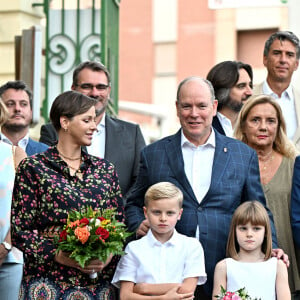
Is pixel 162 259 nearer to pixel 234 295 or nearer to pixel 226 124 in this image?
pixel 234 295

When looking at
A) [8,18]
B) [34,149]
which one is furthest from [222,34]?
[34,149]

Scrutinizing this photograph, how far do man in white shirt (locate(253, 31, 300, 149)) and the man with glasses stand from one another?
1.46m

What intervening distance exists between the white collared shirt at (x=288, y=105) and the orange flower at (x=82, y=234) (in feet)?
9.30

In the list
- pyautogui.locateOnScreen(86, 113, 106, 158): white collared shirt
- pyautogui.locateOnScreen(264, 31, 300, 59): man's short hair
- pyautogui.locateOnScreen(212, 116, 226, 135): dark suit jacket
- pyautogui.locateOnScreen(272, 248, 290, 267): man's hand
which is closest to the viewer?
pyautogui.locateOnScreen(272, 248, 290, 267): man's hand

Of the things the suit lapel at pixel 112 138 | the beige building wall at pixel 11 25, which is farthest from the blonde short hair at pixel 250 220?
the beige building wall at pixel 11 25

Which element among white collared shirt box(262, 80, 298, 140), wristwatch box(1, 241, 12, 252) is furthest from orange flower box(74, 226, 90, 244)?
white collared shirt box(262, 80, 298, 140)

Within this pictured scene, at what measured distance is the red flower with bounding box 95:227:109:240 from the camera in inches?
277

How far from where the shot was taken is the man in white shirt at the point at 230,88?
29.8 ft

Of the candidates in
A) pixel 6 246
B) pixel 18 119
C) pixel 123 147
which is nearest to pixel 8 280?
pixel 6 246

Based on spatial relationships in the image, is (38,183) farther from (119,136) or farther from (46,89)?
(46,89)

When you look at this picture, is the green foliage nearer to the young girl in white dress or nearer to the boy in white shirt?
the boy in white shirt

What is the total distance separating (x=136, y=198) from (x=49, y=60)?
5.34 metres

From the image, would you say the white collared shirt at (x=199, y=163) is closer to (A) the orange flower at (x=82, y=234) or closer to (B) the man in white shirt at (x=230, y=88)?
(A) the orange flower at (x=82, y=234)

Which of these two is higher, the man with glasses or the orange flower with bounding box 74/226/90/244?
the man with glasses
